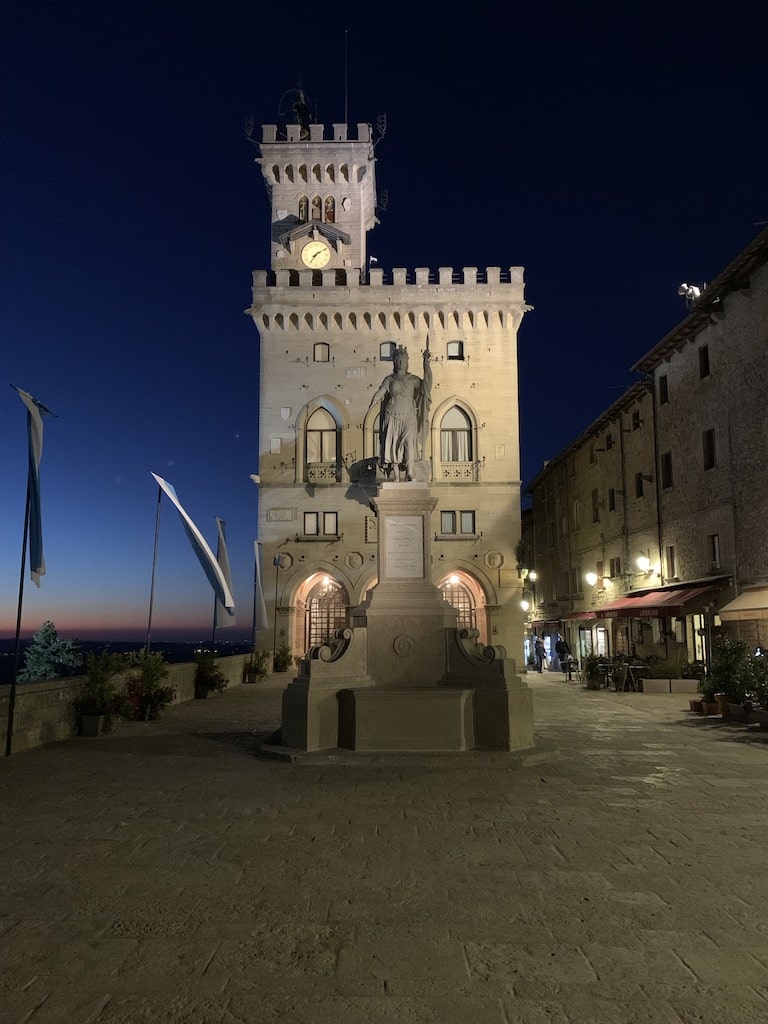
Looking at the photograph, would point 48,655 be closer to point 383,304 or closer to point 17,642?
point 383,304

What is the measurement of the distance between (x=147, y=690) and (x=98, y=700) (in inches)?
88.0

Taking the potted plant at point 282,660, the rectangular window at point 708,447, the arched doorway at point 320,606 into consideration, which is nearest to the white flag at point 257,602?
the potted plant at point 282,660

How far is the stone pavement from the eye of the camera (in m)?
3.48

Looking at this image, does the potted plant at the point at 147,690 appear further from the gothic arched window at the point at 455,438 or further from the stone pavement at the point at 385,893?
the gothic arched window at the point at 455,438

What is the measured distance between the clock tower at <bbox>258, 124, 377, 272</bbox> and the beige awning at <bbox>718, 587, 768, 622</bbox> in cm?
2549

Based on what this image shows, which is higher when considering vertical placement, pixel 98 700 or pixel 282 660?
pixel 282 660

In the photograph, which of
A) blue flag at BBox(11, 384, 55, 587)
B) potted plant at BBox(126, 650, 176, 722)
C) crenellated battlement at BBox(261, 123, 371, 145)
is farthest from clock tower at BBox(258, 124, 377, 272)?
blue flag at BBox(11, 384, 55, 587)

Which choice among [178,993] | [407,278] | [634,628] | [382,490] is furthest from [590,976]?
[407,278]

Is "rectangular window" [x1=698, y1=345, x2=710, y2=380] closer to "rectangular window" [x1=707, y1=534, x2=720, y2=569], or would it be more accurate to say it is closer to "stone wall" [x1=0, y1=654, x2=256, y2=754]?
"rectangular window" [x1=707, y1=534, x2=720, y2=569]

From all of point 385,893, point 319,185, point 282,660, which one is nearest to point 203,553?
point 282,660

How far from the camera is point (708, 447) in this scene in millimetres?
24234

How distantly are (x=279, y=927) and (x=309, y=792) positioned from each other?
358cm

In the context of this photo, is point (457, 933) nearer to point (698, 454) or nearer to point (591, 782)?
point (591, 782)

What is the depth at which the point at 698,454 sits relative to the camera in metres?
24.8
